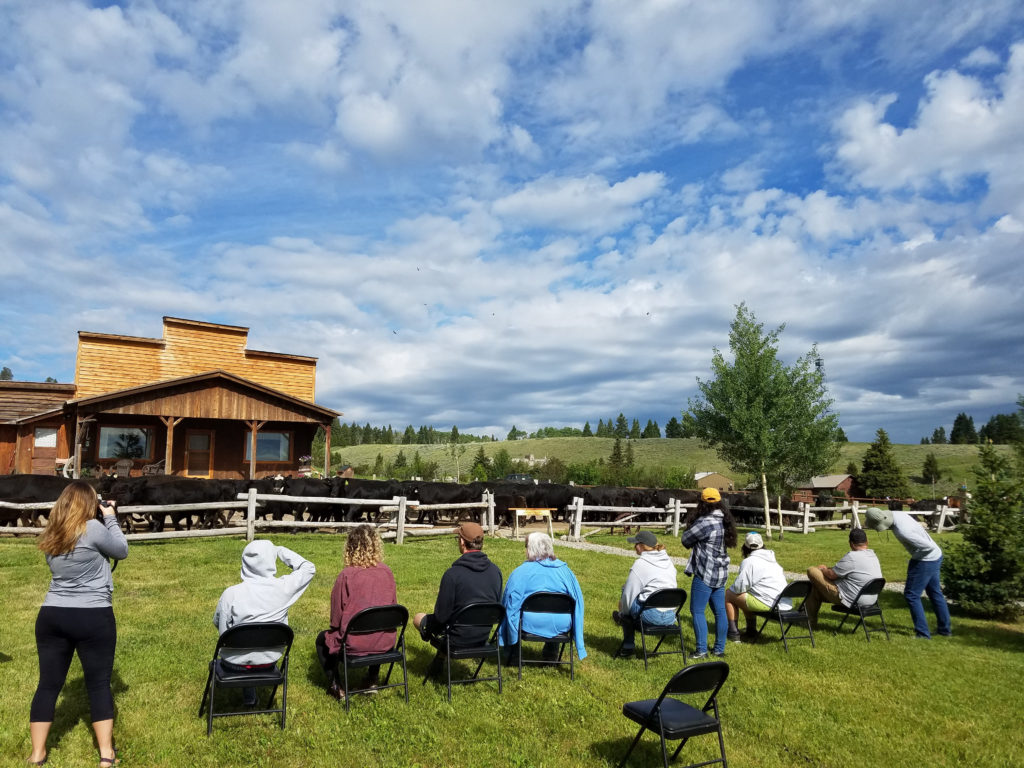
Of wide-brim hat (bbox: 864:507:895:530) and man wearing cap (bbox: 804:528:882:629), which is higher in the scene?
wide-brim hat (bbox: 864:507:895:530)

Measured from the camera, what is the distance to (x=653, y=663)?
6547 mm

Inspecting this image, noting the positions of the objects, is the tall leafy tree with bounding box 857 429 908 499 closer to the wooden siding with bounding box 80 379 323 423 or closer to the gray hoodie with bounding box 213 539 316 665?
the wooden siding with bounding box 80 379 323 423

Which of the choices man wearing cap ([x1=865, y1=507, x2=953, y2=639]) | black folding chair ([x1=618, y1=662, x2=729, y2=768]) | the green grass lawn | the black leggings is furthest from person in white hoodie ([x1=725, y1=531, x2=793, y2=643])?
the black leggings

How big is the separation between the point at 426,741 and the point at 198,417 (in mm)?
21211

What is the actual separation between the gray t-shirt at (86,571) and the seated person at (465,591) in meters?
2.45

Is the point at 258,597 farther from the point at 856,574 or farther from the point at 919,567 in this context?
the point at 919,567

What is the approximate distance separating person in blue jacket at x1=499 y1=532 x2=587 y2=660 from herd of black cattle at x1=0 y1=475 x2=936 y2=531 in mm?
10330

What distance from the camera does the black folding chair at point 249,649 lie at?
14.7 ft

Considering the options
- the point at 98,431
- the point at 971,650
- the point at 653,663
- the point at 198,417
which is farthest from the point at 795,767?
the point at 98,431

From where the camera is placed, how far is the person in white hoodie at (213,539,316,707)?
188 inches

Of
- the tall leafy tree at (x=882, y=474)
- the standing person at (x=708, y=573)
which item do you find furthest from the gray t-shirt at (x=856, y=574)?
the tall leafy tree at (x=882, y=474)

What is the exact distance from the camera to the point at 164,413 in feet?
74.3

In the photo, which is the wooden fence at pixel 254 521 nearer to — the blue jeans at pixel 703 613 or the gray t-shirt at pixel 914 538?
the blue jeans at pixel 703 613

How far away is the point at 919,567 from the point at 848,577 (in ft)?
3.23
